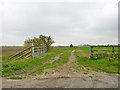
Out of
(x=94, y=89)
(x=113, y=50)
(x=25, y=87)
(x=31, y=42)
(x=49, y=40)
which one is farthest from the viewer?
(x=49, y=40)

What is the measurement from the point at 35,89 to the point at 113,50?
8355 millimetres

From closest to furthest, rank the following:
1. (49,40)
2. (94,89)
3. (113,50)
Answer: (94,89) < (113,50) < (49,40)

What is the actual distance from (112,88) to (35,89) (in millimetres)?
2937

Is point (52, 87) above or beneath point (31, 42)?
beneath

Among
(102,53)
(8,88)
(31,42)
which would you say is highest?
(31,42)

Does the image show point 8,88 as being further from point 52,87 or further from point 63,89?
point 63,89

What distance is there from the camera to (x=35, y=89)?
8.83 feet

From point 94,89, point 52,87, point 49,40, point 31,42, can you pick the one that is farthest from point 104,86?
point 49,40

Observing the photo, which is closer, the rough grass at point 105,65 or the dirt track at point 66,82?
the dirt track at point 66,82

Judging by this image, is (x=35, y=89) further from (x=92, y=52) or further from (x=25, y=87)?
(x=92, y=52)

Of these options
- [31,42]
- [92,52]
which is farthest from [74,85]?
[31,42]

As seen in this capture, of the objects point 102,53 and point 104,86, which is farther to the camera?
point 102,53

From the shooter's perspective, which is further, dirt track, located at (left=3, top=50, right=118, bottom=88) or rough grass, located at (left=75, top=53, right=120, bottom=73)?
rough grass, located at (left=75, top=53, right=120, bottom=73)

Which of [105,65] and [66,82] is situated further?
[105,65]
